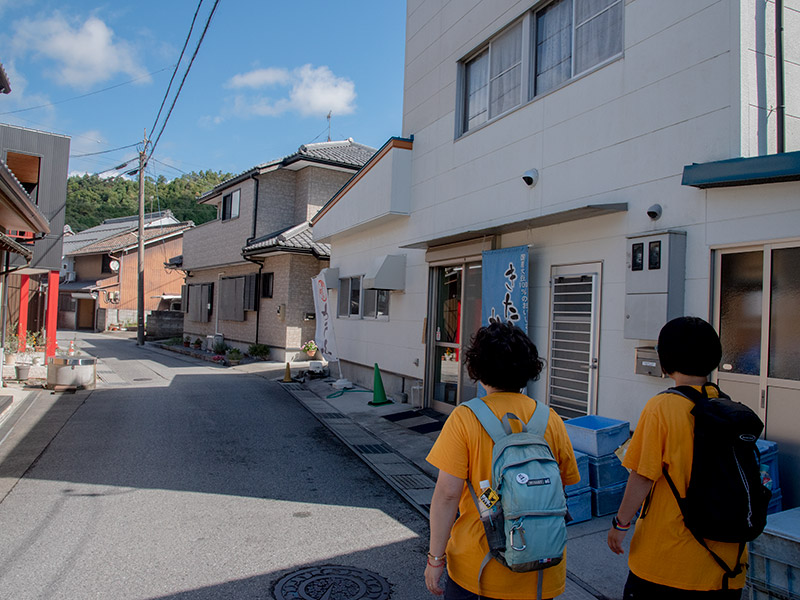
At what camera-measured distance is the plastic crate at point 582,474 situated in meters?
4.90

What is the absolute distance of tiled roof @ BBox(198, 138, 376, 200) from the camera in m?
19.1

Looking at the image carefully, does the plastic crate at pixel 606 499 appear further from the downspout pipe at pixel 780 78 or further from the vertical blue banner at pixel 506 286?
the downspout pipe at pixel 780 78

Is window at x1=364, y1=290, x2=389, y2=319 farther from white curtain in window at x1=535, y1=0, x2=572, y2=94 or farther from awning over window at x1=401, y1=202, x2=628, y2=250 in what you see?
white curtain in window at x1=535, y1=0, x2=572, y2=94

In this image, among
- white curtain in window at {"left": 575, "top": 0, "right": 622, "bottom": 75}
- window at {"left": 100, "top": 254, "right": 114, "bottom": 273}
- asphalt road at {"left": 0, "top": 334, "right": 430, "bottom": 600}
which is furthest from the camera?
window at {"left": 100, "top": 254, "right": 114, "bottom": 273}

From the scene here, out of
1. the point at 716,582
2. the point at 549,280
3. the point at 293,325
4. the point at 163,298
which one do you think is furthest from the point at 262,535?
the point at 163,298

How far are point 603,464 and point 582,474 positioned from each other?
267mm

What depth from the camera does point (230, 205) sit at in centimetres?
2223

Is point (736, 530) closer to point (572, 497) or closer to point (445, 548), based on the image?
point (445, 548)

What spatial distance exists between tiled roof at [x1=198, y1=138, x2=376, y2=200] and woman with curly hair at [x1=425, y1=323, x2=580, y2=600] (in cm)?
1764

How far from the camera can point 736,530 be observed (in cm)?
217

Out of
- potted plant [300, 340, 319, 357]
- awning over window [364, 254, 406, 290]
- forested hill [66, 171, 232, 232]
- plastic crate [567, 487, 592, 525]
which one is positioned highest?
forested hill [66, 171, 232, 232]

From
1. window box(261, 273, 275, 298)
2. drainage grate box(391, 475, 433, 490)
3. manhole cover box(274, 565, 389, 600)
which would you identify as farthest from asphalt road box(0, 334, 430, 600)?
window box(261, 273, 275, 298)

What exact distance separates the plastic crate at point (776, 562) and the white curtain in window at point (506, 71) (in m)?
6.57

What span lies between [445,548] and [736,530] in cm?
115
